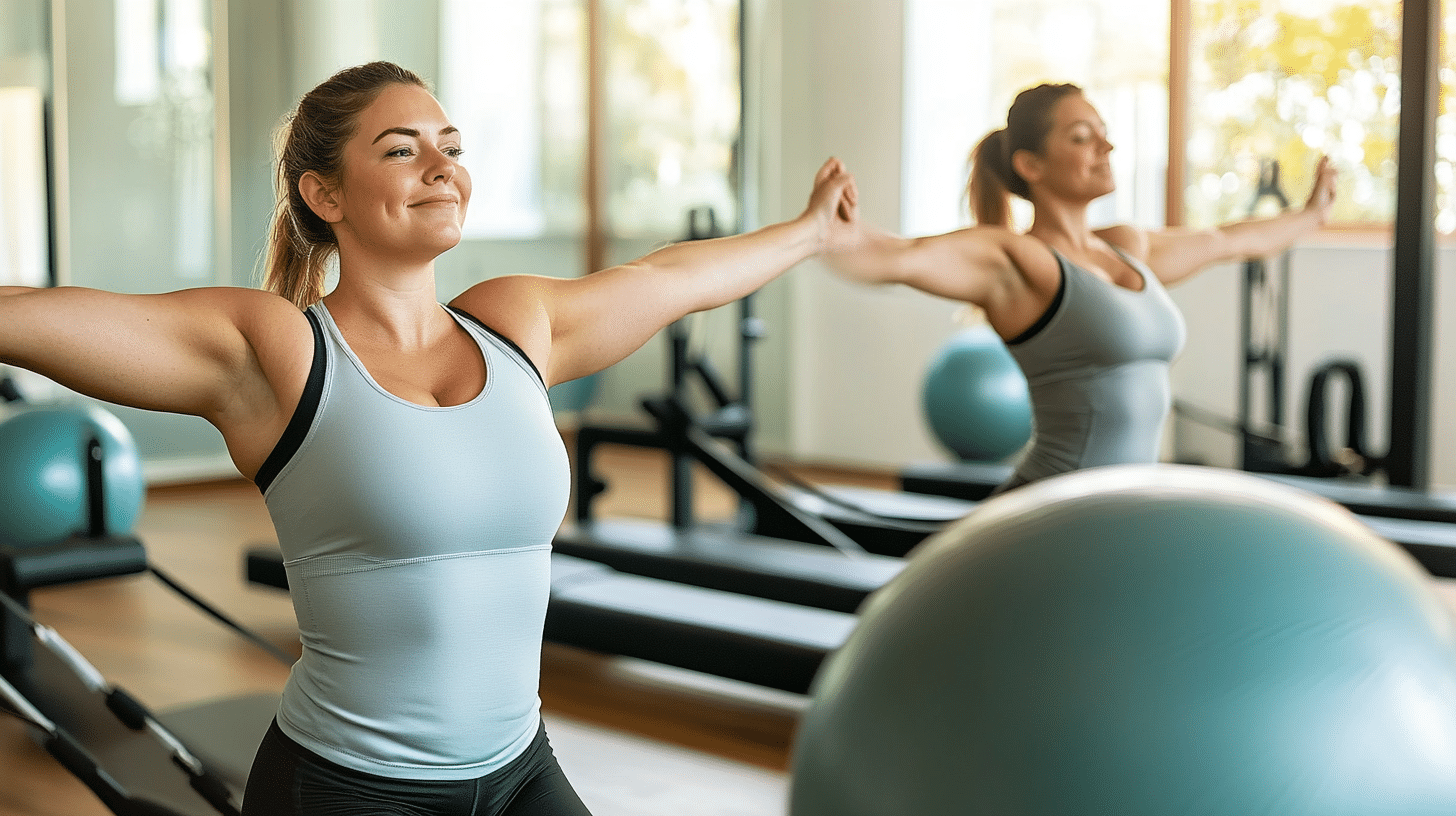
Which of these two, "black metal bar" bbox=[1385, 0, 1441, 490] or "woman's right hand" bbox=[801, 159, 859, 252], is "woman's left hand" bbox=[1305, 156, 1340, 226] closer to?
"black metal bar" bbox=[1385, 0, 1441, 490]

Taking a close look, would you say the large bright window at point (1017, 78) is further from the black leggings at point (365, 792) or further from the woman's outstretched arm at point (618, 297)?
the black leggings at point (365, 792)

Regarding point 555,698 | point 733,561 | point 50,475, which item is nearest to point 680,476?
point 733,561

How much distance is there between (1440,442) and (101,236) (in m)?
5.62

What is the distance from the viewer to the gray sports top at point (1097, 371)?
7.33ft

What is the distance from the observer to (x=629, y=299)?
1.54 m

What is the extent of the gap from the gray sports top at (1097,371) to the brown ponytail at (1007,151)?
0.21 metres

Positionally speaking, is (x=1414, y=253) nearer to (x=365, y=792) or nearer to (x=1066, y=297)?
(x=1066, y=297)

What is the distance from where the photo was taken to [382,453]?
127 centimetres

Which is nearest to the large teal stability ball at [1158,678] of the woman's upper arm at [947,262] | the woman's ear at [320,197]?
the woman's ear at [320,197]

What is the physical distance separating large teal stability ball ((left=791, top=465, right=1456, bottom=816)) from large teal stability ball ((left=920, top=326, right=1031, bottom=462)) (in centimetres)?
422

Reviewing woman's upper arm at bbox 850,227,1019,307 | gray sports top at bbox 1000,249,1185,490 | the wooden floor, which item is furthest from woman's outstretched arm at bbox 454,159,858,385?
the wooden floor

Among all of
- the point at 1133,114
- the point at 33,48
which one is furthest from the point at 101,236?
the point at 1133,114

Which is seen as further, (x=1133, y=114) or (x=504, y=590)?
(x=1133, y=114)

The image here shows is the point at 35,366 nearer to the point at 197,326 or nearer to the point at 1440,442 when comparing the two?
the point at 197,326
